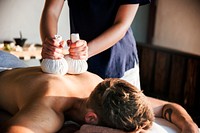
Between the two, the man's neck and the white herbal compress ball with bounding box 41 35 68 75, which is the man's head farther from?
the white herbal compress ball with bounding box 41 35 68 75

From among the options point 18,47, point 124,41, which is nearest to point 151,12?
point 18,47

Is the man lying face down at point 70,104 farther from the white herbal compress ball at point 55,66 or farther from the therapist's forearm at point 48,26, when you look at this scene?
the therapist's forearm at point 48,26

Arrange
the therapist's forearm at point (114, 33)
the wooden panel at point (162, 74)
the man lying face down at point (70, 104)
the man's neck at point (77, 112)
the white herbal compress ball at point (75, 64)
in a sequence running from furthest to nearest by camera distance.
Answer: the wooden panel at point (162, 74) < the therapist's forearm at point (114, 33) < the white herbal compress ball at point (75, 64) < the man's neck at point (77, 112) < the man lying face down at point (70, 104)

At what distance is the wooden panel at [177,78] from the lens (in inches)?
139

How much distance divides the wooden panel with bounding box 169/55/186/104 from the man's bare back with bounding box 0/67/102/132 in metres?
2.19

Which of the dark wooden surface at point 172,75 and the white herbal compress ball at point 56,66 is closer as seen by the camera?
the white herbal compress ball at point 56,66

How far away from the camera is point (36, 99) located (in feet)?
3.97

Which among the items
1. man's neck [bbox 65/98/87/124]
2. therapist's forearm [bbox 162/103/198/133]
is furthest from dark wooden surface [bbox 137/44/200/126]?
man's neck [bbox 65/98/87/124]

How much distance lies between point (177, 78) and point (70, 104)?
2498mm

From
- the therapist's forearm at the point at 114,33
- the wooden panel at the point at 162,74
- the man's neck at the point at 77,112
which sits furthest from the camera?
the wooden panel at the point at 162,74

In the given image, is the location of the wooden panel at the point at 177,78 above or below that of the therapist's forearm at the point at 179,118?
below

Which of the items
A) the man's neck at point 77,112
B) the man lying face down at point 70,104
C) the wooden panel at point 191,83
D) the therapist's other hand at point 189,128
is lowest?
the wooden panel at point 191,83

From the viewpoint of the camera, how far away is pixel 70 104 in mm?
1308

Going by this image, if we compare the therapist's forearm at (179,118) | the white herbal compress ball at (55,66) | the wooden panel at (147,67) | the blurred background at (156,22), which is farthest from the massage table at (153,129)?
the wooden panel at (147,67)
